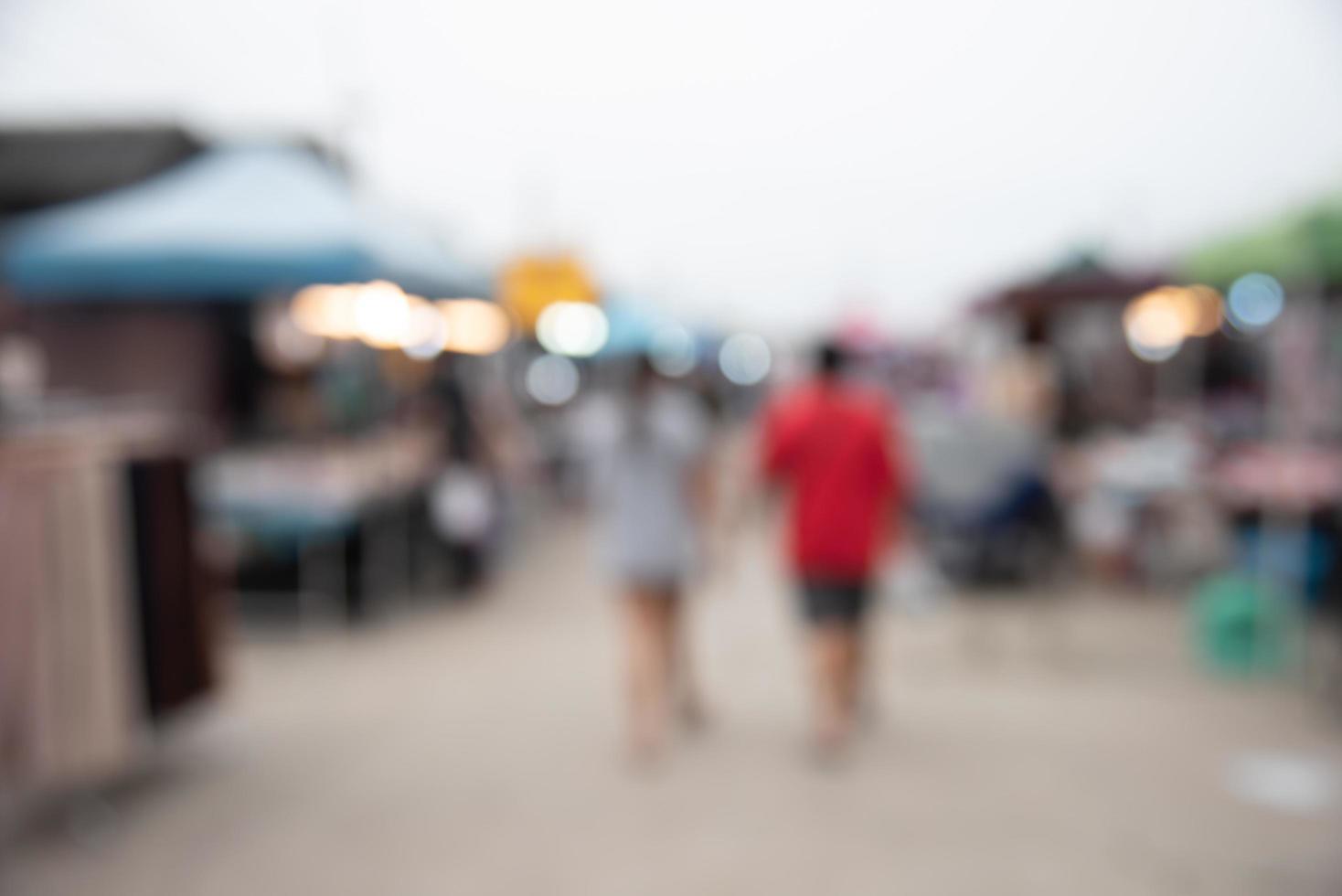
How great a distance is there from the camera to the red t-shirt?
4.41 metres

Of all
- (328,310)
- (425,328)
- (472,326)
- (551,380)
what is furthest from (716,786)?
(551,380)

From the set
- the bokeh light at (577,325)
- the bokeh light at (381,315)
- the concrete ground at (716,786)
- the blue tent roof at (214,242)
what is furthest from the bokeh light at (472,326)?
the concrete ground at (716,786)

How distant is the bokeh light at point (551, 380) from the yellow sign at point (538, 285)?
678cm

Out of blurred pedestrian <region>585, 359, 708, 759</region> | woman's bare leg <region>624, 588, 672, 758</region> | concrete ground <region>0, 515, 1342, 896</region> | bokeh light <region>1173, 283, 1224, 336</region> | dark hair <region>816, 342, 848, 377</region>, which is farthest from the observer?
bokeh light <region>1173, 283, 1224, 336</region>

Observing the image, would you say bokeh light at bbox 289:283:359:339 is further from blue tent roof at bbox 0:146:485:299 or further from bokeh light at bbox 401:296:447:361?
blue tent roof at bbox 0:146:485:299

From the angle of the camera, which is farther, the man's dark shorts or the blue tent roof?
the blue tent roof

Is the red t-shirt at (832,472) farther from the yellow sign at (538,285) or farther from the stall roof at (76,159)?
the stall roof at (76,159)

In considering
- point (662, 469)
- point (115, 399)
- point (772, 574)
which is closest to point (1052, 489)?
point (772, 574)

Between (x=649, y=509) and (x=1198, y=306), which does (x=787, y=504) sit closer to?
(x=649, y=509)

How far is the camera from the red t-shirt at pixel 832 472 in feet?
14.5

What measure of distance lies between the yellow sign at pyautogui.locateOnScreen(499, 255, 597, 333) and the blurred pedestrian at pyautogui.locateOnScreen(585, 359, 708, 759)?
7792 mm

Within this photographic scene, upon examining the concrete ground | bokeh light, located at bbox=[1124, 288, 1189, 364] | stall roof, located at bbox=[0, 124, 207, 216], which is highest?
stall roof, located at bbox=[0, 124, 207, 216]

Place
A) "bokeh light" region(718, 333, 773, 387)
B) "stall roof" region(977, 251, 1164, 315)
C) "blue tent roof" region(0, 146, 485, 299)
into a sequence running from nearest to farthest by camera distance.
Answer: "blue tent roof" region(0, 146, 485, 299)
"stall roof" region(977, 251, 1164, 315)
"bokeh light" region(718, 333, 773, 387)

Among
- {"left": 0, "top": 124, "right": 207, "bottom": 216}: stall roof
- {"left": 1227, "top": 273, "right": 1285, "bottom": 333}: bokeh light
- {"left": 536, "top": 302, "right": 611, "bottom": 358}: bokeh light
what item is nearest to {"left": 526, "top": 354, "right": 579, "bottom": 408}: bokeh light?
{"left": 536, "top": 302, "right": 611, "bottom": 358}: bokeh light
